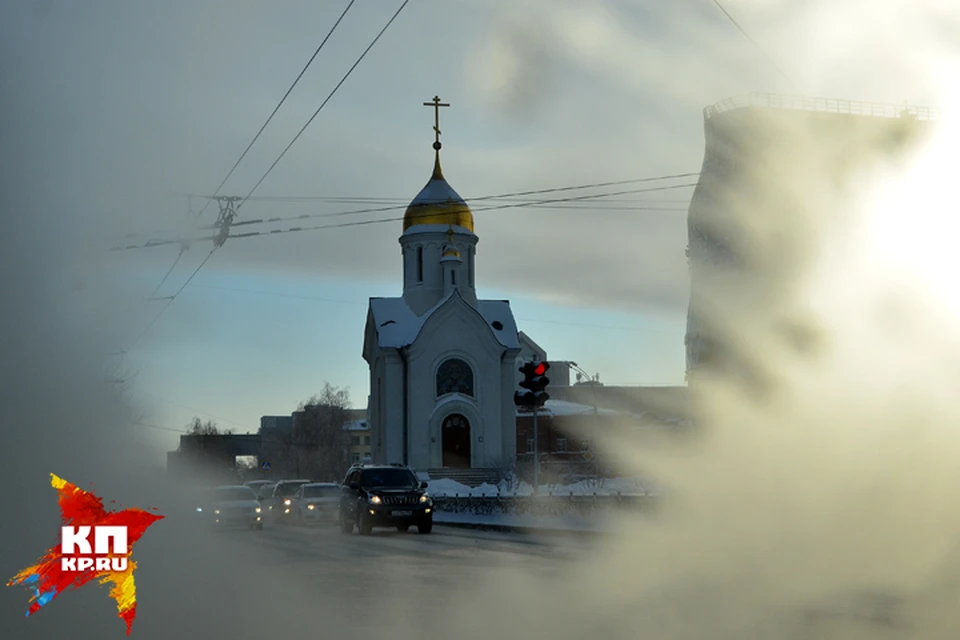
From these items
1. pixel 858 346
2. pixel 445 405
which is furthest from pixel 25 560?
pixel 445 405

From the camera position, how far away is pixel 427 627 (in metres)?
10.0

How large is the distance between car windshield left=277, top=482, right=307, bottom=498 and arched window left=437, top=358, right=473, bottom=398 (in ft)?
79.1

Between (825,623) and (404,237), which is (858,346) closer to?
(825,623)

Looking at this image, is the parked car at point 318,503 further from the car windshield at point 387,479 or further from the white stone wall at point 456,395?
the white stone wall at point 456,395

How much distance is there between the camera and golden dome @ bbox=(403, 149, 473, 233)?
65.5 metres

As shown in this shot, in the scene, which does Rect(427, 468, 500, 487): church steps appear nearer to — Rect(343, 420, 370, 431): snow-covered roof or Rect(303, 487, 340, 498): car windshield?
Rect(303, 487, 340, 498): car windshield

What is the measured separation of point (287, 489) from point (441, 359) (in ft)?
82.9

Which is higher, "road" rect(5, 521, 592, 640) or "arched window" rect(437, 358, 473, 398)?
"arched window" rect(437, 358, 473, 398)

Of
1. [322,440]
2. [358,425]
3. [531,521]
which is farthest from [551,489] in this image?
[358,425]

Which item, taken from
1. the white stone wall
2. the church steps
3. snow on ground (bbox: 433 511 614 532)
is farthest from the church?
snow on ground (bbox: 433 511 614 532)

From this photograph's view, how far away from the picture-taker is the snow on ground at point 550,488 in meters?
42.3

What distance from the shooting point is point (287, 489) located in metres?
40.3

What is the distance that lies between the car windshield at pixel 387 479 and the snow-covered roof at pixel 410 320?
115ft

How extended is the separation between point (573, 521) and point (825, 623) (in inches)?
716
